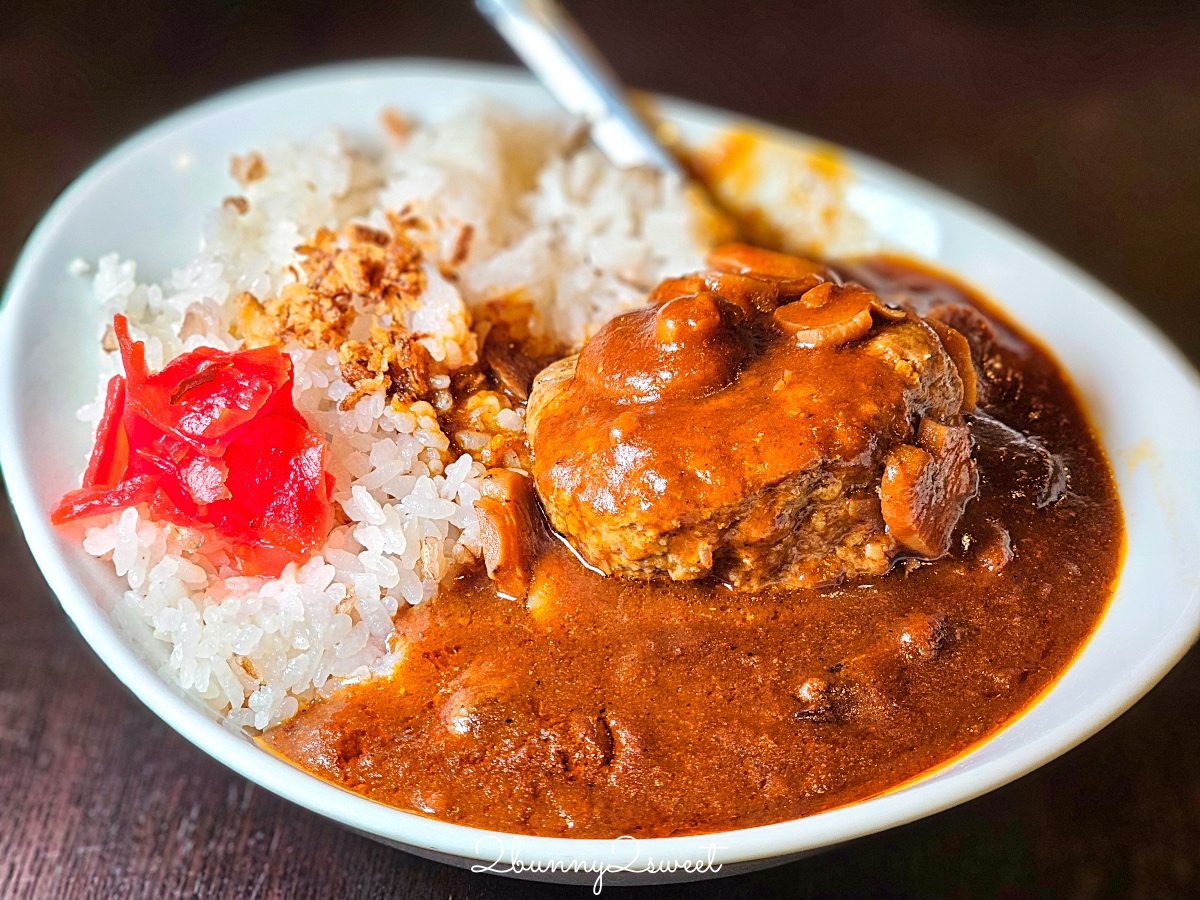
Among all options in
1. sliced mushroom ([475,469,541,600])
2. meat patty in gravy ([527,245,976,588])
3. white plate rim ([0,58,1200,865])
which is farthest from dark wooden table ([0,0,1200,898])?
meat patty in gravy ([527,245,976,588])

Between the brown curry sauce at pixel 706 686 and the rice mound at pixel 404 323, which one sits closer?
the brown curry sauce at pixel 706 686

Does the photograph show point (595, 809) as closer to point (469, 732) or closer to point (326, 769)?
point (469, 732)

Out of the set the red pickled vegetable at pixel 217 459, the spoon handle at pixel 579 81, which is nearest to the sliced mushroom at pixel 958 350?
the spoon handle at pixel 579 81

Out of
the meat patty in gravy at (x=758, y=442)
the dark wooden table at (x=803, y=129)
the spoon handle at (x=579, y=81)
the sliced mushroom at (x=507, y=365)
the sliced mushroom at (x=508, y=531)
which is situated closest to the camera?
the meat patty in gravy at (x=758, y=442)

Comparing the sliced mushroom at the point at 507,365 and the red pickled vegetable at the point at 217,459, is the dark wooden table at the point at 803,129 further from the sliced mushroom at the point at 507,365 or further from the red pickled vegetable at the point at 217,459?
the sliced mushroom at the point at 507,365

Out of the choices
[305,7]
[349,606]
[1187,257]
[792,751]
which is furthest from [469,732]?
[305,7]

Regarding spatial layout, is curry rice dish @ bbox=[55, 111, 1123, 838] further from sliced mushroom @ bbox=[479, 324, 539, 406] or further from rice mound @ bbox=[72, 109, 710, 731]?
sliced mushroom @ bbox=[479, 324, 539, 406]
